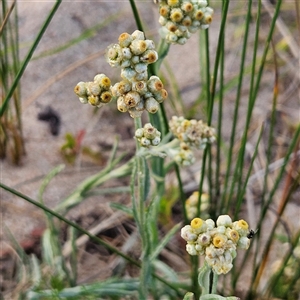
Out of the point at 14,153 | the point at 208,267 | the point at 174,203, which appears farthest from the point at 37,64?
the point at 208,267

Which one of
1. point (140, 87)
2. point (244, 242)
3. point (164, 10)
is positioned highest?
point (164, 10)

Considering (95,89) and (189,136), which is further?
(189,136)

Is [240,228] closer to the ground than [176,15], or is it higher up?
closer to the ground

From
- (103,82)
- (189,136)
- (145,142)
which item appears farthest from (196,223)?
(189,136)

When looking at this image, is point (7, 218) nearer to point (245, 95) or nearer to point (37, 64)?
point (37, 64)

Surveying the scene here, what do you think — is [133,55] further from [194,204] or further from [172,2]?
[194,204]

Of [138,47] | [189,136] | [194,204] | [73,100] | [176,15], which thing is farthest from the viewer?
[73,100]

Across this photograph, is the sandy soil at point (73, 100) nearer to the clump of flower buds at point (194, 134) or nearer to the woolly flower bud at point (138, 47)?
the clump of flower buds at point (194, 134)
